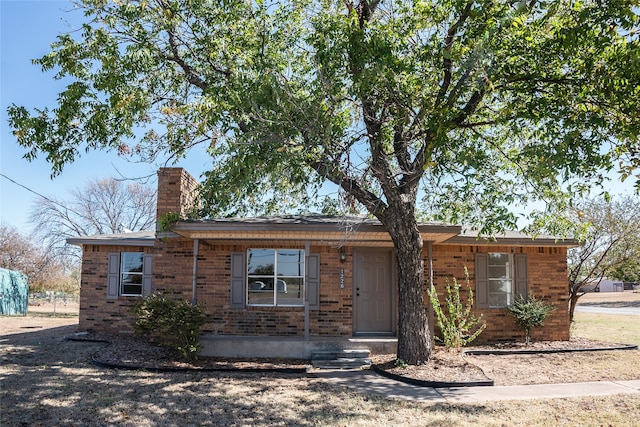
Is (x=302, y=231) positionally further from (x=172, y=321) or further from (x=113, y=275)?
(x=113, y=275)

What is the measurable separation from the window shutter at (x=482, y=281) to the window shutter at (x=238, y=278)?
19.1ft

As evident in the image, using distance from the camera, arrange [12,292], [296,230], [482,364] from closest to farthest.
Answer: [482,364], [296,230], [12,292]

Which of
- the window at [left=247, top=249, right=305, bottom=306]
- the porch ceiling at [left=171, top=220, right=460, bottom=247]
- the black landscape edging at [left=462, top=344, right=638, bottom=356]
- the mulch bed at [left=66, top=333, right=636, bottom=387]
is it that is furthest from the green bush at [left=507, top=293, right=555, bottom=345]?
the window at [left=247, top=249, right=305, bottom=306]

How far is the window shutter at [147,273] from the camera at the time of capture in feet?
42.3

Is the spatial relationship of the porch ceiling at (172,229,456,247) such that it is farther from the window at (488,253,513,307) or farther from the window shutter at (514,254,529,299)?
the window shutter at (514,254,529,299)

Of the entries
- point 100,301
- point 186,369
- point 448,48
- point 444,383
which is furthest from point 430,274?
point 100,301

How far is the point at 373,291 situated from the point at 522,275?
3880mm

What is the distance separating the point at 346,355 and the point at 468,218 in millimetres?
3856

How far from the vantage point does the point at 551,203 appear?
10305 mm

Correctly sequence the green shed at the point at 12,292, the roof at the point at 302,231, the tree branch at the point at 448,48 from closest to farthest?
1. the tree branch at the point at 448,48
2. the roof at the point at 302,231
3. the green shed at the point at 12,292

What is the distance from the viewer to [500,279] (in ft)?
42.8

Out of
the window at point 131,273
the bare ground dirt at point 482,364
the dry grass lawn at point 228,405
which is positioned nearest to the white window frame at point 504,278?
the bare ground dirt at point 482,364

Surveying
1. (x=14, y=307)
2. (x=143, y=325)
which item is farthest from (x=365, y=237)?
(x=14, y=307)

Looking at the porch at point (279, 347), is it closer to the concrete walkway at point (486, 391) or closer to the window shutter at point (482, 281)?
the concrete walkway at point (486, 391)
